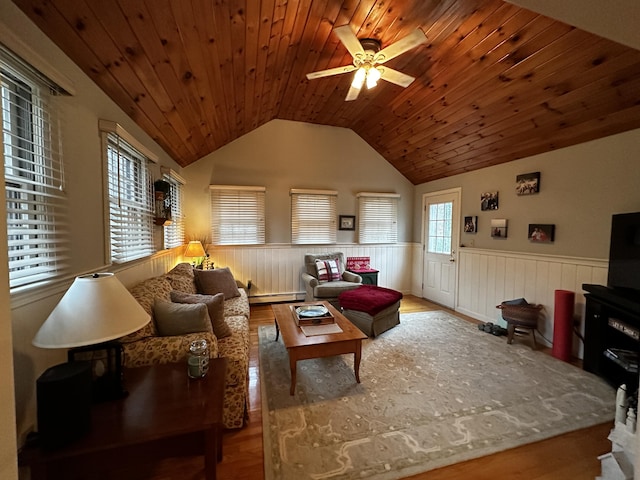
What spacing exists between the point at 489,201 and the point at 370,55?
2820mm

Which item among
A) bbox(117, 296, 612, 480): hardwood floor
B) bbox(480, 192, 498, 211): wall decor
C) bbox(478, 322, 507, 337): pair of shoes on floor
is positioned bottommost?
bbox(117, 296, 612, 480): hardwood floor

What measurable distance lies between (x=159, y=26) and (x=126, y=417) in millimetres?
2140

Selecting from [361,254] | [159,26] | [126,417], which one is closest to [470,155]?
[361,254]

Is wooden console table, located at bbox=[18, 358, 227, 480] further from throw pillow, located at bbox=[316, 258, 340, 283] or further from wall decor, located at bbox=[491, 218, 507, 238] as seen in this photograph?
wall decor, located at bbox=[491, 218, 507, 238]

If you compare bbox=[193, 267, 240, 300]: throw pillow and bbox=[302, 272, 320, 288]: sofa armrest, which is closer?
bbox=[193, 267, 240, 300]: throw pillow

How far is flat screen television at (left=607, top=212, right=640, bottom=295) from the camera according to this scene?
230 centimetres

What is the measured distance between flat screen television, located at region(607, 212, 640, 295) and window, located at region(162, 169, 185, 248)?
4651 mm

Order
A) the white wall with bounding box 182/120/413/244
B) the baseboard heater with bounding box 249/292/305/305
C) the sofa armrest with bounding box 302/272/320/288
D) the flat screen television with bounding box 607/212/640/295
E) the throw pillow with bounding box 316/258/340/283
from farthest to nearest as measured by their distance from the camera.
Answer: the baseboard heater with bounding box 249/292/305/305 < the white wall with bounding box 182/120/413/244 < the throw pillow with bounding box 316/258/340/283 < the sofa armrest with bounding box 302/272/320/288 < the flat screen television with bounding box 607/212/640/295

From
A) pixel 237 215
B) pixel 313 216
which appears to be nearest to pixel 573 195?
A: pixel 313 216

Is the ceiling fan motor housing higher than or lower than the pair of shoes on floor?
higher

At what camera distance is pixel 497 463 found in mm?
1635

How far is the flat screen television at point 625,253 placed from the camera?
2.30 meters

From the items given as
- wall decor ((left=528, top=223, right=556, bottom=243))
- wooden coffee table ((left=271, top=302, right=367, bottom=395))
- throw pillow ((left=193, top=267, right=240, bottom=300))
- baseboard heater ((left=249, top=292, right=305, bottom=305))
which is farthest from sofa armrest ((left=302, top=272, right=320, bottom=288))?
wall decor ((left=528, top=223, right=556, bottom=243))

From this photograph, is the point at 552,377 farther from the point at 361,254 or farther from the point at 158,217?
the point at 158,217
